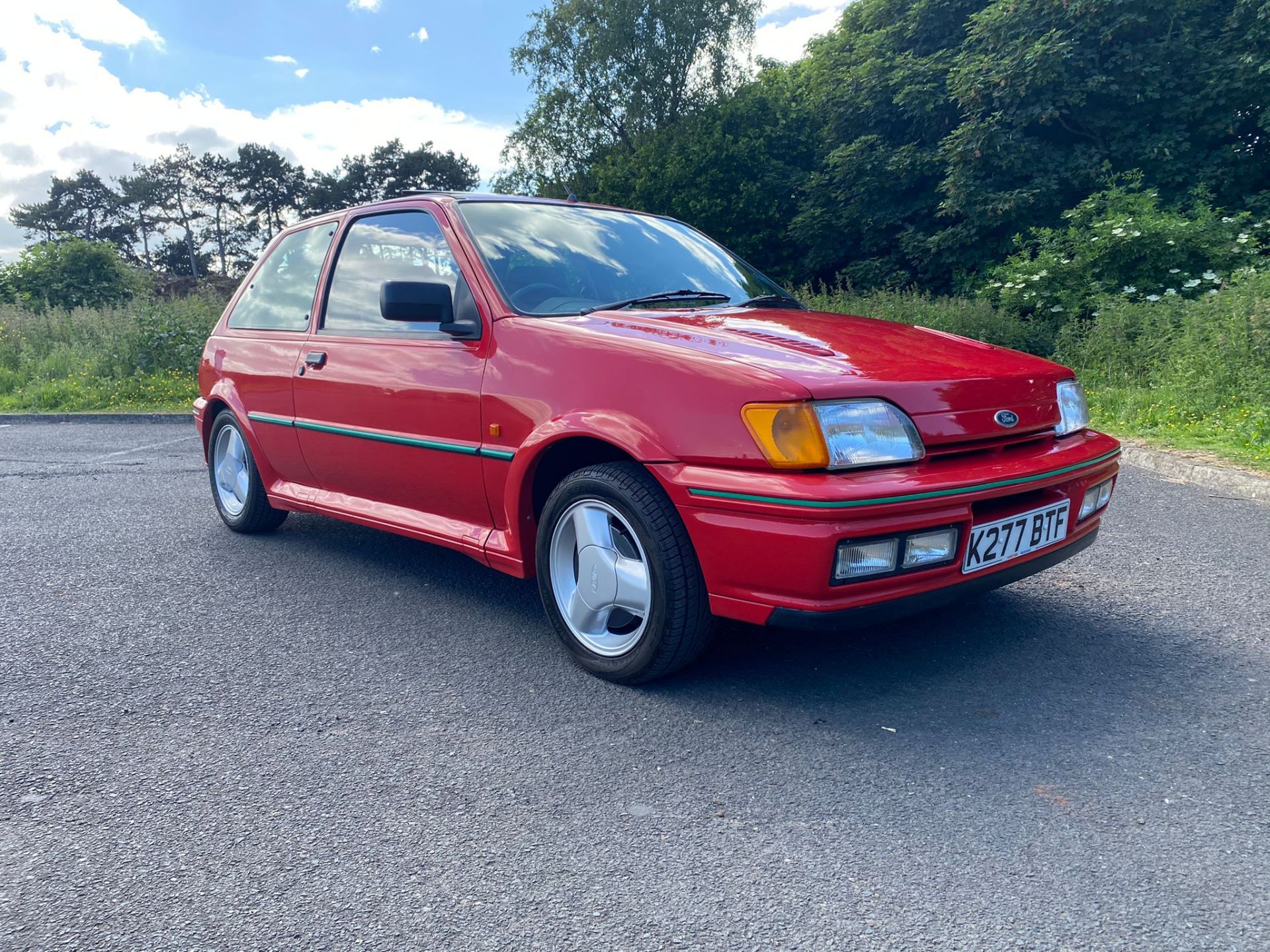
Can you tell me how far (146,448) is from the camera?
8617 mm

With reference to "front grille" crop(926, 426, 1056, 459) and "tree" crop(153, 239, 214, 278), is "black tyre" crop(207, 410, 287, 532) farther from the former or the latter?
Answer: "tree" crop(153, 239, 214, 278)

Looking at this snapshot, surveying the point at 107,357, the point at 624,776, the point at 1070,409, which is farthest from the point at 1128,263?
the point at 107,357

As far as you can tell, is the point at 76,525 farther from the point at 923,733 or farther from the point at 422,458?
the point at 923,733

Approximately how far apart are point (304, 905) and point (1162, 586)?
3521mm

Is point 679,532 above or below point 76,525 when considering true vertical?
above

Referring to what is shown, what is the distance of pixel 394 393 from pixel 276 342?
1.17 m

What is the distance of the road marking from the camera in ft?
26.2

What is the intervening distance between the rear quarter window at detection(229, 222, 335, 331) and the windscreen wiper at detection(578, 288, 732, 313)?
1642 millimetres

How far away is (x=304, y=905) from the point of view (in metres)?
1.84

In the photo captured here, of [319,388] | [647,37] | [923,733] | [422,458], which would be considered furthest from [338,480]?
[647,37]

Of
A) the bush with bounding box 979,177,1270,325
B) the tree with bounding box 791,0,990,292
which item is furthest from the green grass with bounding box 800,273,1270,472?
the tree with bounding box 791,0,990,292

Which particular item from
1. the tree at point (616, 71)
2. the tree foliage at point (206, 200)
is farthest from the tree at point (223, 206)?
the tree at point (616, 71)

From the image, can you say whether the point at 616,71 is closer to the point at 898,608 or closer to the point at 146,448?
the point at 146,448

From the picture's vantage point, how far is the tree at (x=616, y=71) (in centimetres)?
3438
